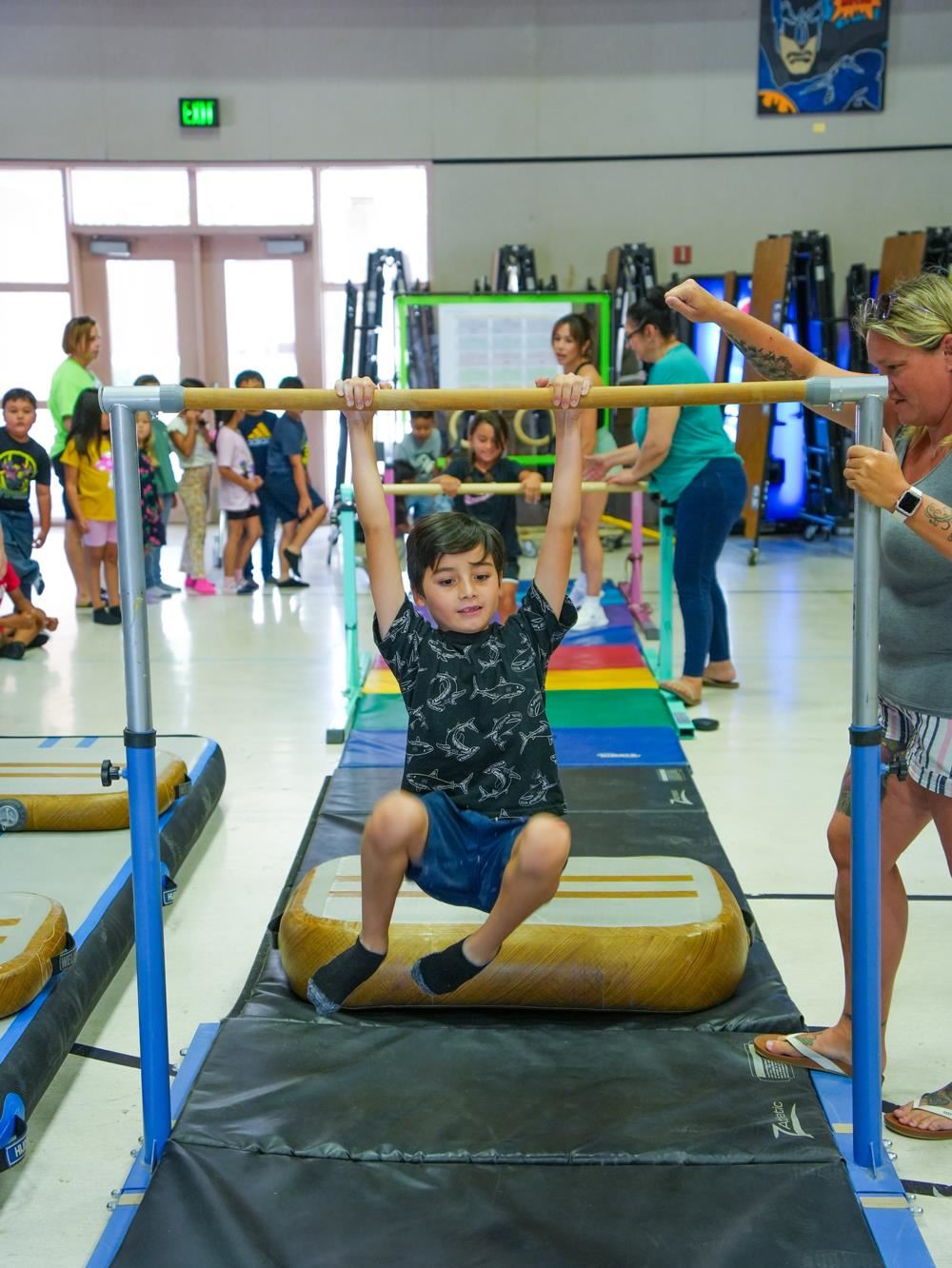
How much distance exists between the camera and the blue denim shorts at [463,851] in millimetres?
2490

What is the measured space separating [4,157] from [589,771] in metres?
9.32

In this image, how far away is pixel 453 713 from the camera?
2566mm

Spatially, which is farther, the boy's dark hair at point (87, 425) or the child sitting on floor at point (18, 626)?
the boy's dark hair at point (87, 425)

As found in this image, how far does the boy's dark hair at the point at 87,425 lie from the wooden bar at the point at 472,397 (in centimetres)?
518

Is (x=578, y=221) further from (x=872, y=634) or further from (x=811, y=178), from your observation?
(x=872, y=634)

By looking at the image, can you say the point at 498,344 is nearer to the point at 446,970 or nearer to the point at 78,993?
the point at 78,993

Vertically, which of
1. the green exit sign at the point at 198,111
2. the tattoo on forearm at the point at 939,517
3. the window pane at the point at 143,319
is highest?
the green exit sign at the point at 198,111

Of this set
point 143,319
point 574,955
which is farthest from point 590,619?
point 143,319

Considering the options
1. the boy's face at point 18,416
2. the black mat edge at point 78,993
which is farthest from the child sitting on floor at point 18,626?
the black mat edge at point 78,993

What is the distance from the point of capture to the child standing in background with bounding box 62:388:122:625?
7535 millimetres

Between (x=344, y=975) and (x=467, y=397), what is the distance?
1.16m

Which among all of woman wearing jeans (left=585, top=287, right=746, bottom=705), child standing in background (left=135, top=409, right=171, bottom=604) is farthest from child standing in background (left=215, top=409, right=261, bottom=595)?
woman wearing jeans (left=585, top=287, right=746, bottom=705)

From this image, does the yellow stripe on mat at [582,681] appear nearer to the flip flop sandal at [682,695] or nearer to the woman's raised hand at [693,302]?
the flip flop sandal at [682,695]

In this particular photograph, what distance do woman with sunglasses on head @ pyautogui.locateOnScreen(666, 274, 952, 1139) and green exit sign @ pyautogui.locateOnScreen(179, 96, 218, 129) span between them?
32.2ft
